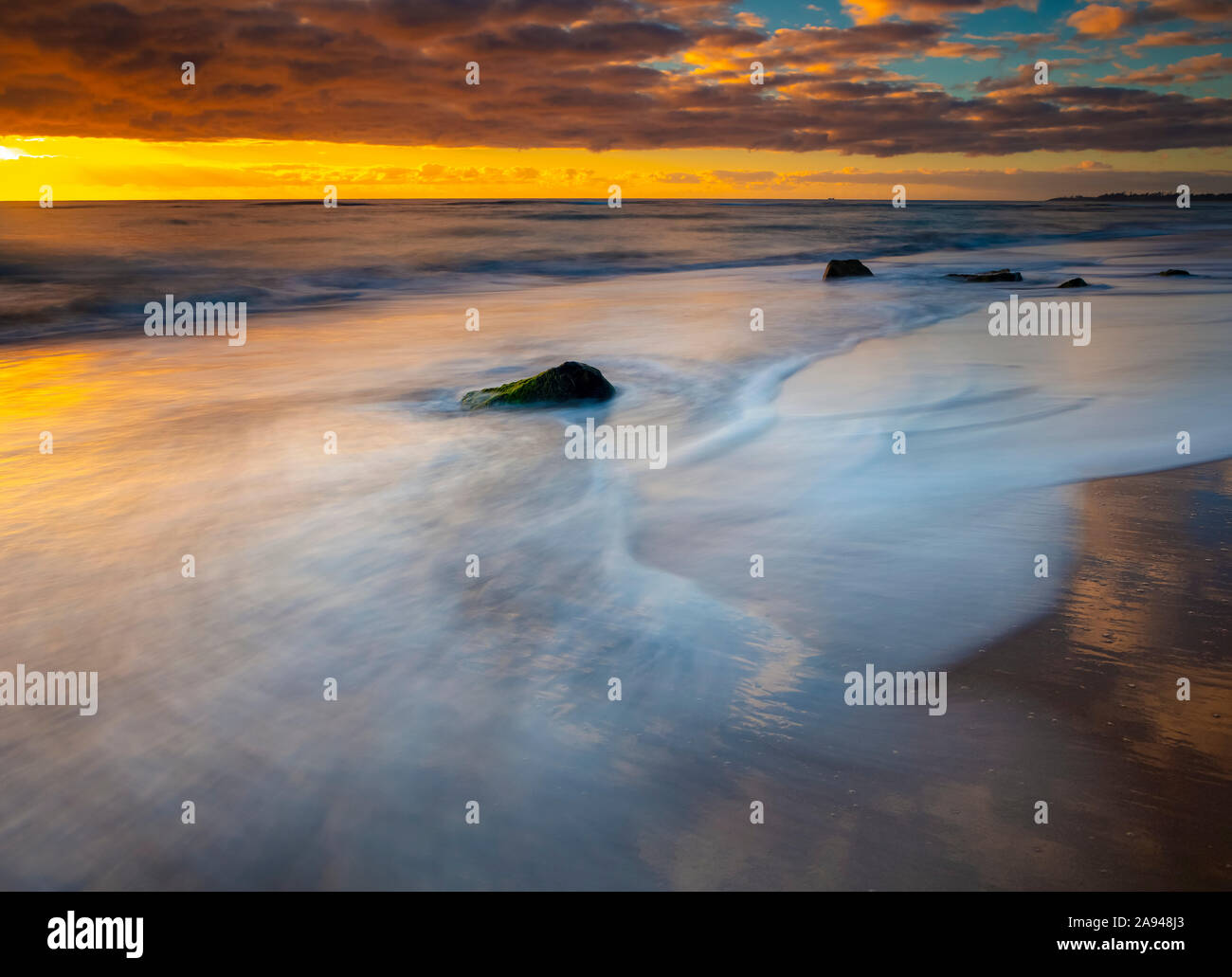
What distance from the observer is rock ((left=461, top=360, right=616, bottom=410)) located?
9.08m

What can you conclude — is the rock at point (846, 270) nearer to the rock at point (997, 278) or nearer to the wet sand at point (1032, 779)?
the rock at point (997, 278)

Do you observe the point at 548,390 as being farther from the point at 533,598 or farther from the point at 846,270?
the point at 846,270

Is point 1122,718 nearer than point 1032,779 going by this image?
No

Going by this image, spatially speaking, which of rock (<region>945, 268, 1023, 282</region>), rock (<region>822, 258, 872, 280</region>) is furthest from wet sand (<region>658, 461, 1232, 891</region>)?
rock (<region>822, 258, 872, 280</region>)

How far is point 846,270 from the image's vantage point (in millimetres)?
25469

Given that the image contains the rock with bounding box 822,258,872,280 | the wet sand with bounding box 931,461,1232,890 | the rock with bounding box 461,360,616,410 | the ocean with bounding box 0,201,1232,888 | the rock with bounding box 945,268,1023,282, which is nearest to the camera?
the wet sand with bounding box 931,461,1232,890

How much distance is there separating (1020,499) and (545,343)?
9.51 m

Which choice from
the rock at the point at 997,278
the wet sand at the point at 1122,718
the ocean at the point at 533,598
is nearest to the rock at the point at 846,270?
the rock at the point at 997,278

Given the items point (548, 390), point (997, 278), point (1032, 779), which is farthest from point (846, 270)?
point (1032, 779)

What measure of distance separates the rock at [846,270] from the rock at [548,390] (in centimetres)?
1802

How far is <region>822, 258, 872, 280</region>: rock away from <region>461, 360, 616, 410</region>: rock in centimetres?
1802

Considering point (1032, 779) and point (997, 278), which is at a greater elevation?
point (997, 278)

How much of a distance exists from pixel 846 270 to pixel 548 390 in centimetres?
1894

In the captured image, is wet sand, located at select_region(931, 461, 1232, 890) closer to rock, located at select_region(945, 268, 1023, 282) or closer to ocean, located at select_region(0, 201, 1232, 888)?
ocean, located at select_region(0, 201, 1232, 888)
